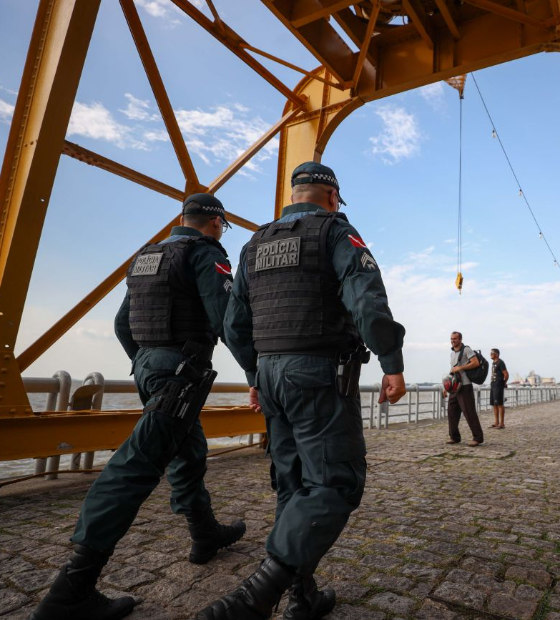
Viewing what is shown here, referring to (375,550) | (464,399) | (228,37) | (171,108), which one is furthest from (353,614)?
(464,399)

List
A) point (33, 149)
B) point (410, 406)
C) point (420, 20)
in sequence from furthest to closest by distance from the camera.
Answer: point (410, 406), point (420, 20), point (33, 149)

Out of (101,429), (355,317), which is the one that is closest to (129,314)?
(355,317)

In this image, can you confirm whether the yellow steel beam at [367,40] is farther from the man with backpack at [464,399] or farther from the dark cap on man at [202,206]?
the man with backpack at [464,399]

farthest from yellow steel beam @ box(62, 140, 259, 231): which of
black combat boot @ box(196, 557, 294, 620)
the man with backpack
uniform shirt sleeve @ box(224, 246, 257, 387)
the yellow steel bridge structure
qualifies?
the man with backpack

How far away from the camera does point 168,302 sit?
259cm

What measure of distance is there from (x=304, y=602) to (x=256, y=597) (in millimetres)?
331

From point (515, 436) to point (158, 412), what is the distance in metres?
9.26

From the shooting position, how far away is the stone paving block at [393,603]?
206cm

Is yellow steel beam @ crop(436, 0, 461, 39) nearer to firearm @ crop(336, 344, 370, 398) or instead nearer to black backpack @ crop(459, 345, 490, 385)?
black backpack @ crop(459, 345, 490, 385)

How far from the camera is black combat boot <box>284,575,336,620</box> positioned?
193 cm

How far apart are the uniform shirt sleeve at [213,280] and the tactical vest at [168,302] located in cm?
7

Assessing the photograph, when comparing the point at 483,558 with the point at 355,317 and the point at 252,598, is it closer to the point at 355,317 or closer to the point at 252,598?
the point at 252,598

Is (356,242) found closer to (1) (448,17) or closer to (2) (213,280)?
(2) (213,280)

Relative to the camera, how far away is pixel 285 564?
1749 mm
